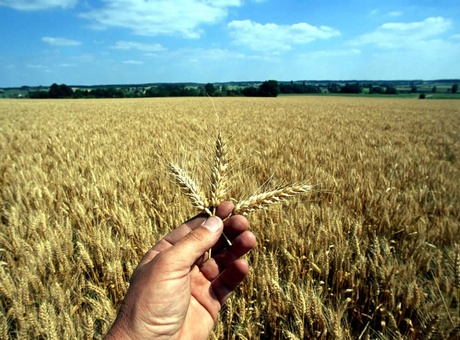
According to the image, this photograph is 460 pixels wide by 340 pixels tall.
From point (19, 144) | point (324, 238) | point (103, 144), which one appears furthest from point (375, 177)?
point (19, 144)

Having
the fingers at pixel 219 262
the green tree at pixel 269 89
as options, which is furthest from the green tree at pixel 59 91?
the fingers at pixel 219 262

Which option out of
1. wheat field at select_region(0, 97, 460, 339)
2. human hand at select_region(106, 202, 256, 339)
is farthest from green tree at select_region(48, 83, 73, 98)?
human hand at select_region(106, 202, 256, 339)

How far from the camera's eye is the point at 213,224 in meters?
1.33


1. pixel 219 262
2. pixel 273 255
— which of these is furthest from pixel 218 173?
pixel 273 255

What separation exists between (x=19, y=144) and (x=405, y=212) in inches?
288

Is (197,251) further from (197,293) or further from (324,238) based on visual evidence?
(324,238)

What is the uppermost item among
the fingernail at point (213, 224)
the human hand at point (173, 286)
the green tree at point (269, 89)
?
the green tree at point (269, 89)

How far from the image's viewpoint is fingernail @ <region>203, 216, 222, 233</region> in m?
1.32

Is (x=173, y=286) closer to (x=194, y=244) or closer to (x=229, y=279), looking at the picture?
(x=194, y=244)

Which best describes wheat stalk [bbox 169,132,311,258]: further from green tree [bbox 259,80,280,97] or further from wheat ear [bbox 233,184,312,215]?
green tree [bbox 259,80,280,97]

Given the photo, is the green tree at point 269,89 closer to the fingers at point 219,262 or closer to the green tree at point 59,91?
the green tree at point 59,91

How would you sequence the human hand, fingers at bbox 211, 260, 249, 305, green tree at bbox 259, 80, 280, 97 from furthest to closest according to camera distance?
green tree at bbox 259, 80, 280, 97 → fingers at bbox 211, 260, 249, 305 → the human hand

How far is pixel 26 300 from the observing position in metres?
1.63

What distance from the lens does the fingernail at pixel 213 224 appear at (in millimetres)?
1315
